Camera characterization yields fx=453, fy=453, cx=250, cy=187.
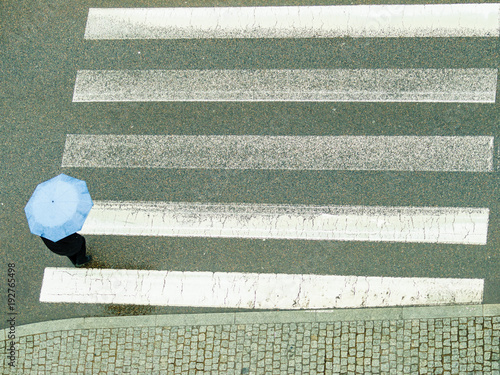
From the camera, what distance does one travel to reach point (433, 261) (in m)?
6.35

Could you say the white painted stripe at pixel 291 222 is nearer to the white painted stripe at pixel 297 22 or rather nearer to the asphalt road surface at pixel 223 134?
the asphalt road surface at pixel 223 134

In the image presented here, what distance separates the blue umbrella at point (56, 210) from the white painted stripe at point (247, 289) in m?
1.53

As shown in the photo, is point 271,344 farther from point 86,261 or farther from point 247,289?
point 86,261

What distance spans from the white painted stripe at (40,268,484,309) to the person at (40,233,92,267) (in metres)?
0.30

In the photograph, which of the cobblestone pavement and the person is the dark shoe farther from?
the cobblestone pavement

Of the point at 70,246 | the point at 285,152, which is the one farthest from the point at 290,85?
the point at 70,246

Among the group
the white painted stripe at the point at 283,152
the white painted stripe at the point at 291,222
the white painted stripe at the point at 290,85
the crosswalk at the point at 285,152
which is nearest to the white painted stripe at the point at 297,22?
the crosswalk at the point at 285,152

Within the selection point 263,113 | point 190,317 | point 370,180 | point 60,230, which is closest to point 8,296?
point 60,230

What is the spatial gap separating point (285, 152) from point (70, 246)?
3242 mm

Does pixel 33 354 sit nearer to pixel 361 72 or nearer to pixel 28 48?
pixel 28 48

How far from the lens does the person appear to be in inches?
225

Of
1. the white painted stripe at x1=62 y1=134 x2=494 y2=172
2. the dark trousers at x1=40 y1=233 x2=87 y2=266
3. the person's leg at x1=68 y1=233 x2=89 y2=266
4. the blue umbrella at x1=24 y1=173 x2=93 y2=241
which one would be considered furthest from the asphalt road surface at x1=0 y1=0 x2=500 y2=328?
the blue umbrella at x1=24 y1=173 x2=93 y2=241

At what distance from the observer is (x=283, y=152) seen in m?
6.73

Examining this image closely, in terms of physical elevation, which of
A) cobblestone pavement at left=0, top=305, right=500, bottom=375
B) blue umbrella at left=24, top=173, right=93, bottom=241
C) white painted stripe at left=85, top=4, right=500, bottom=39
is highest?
white painted stripe at left=85, top=4, right=500, bottom=39
